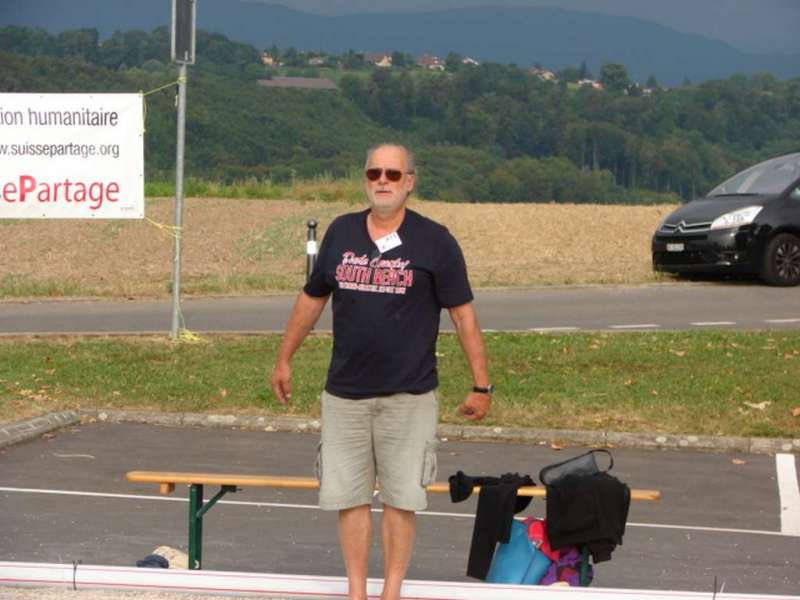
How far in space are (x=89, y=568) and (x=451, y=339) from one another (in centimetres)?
990

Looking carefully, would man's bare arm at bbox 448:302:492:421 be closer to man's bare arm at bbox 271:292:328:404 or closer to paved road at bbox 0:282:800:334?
man's bare arm at bbox 271:292:328:404

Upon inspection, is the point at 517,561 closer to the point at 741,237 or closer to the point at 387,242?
the point at 387,242

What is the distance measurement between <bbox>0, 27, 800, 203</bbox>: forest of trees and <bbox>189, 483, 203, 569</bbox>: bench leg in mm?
58247

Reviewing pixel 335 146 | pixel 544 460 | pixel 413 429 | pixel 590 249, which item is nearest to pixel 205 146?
pixel 335 146

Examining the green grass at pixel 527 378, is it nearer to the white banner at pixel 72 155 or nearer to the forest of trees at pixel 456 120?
the white banner at pixel 72 155

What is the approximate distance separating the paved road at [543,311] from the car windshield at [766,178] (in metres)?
1.47

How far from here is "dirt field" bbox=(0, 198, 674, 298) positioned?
25.3 meters

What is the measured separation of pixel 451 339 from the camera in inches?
687

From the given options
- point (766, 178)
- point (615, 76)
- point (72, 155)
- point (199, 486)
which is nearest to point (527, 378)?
point (72, 155)

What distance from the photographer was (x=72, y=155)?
16.9m

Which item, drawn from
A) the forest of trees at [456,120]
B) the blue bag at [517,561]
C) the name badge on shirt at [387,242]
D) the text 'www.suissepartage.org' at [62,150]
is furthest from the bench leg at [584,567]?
the forest of trees at [456,120]

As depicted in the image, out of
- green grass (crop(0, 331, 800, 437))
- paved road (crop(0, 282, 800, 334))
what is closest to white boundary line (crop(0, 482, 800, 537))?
green grass (crop(0, 331, 800, 437))

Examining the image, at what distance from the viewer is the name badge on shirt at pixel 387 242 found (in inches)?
281

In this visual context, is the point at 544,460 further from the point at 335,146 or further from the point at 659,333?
the point at 335,146
